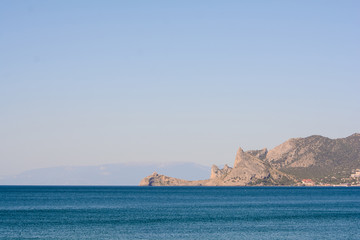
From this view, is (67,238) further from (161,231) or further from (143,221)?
(143,221)

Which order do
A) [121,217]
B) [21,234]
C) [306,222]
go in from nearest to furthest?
[21,234] → [306,222] → [121,217]

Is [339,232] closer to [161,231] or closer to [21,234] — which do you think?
[161,231]

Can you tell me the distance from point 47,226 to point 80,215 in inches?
864

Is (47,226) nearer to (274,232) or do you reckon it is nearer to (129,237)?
(129,237)

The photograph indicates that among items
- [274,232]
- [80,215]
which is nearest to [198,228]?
[274,232]

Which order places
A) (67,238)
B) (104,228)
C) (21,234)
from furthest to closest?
(104,228) → (21,234) → (67,238)

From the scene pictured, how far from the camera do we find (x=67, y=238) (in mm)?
74125

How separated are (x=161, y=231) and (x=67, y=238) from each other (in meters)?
14.8

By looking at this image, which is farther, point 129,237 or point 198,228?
point 198,228

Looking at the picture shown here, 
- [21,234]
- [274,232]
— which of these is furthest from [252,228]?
[21,234]

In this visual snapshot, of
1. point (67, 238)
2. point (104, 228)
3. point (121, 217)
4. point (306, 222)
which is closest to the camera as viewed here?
point (67, 238)

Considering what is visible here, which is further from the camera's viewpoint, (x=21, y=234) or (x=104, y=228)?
(x=104, y=228)

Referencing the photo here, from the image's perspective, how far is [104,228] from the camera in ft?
279

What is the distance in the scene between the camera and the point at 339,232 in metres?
A: 81.2
